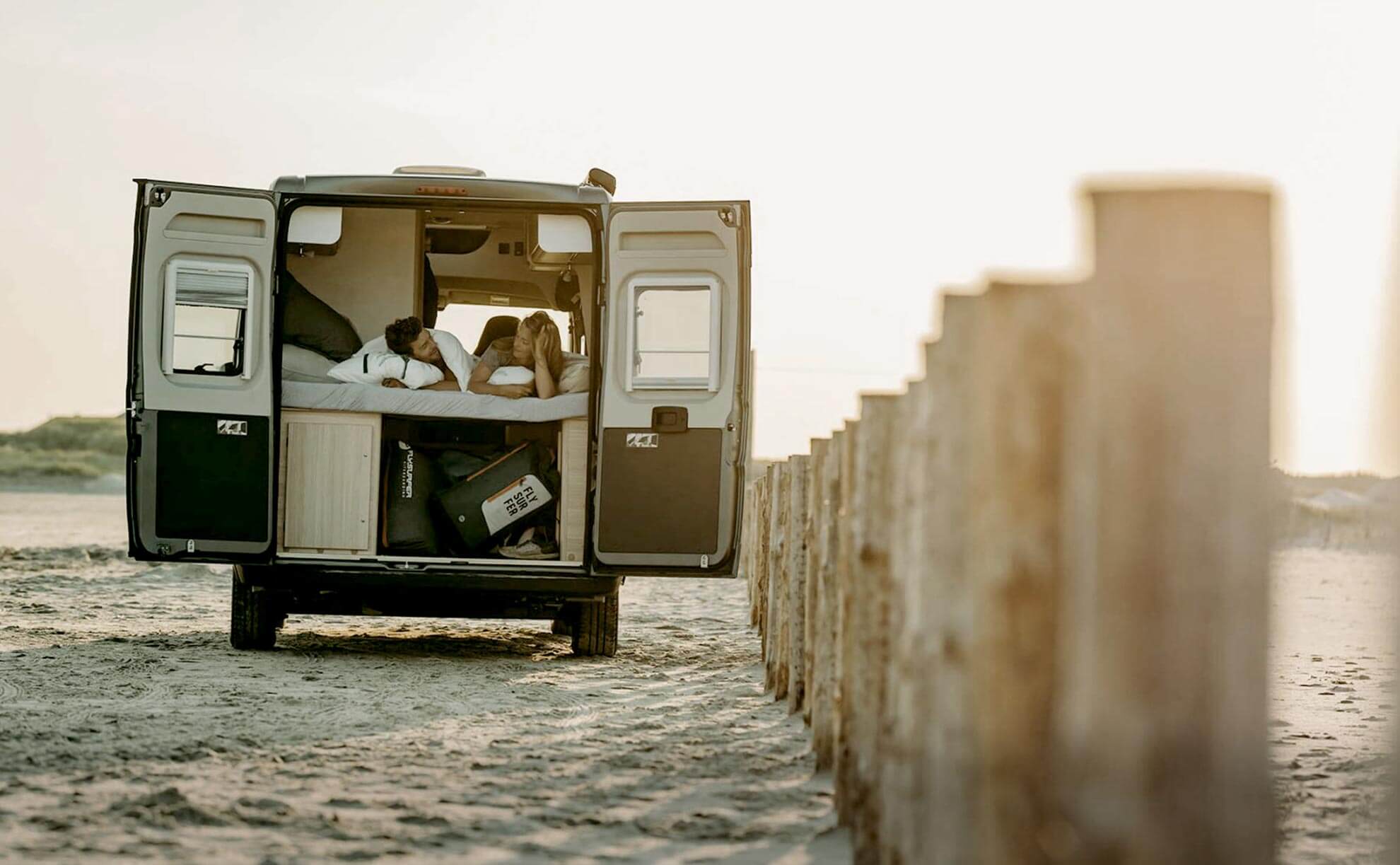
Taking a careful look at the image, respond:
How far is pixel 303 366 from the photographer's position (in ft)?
32.9

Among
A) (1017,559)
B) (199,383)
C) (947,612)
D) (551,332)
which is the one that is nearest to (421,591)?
(199,383)

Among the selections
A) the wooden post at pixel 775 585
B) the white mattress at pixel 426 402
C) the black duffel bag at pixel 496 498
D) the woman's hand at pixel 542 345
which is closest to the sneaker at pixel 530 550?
the black duffel bag at pixel 496 498

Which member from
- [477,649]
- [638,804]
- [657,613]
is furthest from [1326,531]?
[638,804]

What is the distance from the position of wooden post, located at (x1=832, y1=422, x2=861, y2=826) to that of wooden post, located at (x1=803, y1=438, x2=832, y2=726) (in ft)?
2.12

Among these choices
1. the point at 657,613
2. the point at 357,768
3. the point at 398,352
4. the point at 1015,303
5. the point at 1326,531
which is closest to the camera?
the point at 1015,303

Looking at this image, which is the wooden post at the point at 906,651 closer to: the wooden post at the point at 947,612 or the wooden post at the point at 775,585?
the wooden post at the point at 947,612

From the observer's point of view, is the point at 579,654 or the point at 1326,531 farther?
the point at 1326,531

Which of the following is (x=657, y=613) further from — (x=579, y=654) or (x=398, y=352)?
(x=398, y=352)

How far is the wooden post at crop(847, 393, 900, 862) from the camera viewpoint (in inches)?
176

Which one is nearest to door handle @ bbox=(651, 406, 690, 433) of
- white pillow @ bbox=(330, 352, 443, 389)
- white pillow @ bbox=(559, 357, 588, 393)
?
white pillow @ bbox=(559, 357, 588, 393)

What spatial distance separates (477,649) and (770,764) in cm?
528

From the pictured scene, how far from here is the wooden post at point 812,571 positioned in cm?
668

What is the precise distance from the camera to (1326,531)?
112 ft

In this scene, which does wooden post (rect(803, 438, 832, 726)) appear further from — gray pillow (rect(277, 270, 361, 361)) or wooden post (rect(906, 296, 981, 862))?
gray pillow (rect(277, 270, 361, 361))
